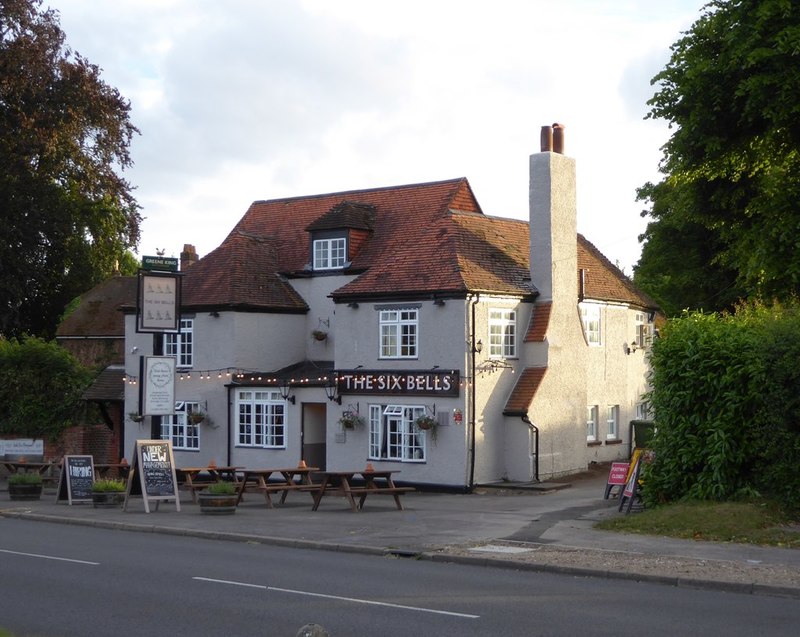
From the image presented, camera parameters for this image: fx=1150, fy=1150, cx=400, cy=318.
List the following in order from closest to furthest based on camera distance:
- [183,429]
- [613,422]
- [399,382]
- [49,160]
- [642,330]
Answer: [399,382]
[183,429]
[613,422]
[642,330]
[49,160]

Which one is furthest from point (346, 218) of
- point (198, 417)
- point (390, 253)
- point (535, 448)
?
point (535, 448)

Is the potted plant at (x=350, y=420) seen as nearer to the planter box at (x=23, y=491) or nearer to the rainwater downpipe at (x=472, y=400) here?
the rainwater downpipe at (x=472, y=400)

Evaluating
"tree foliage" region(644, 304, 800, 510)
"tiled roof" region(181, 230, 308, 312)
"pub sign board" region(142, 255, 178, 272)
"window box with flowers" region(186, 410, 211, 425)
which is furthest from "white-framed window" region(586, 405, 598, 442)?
"pub sign board" region(142, 255, 178, 272)

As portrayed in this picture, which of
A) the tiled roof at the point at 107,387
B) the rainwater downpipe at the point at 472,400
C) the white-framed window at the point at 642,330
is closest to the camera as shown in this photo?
the rainwater downpipe at the point at 472,400

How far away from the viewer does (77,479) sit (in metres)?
27.9

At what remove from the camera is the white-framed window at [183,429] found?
36688 millimetres

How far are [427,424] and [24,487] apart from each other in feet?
34.9

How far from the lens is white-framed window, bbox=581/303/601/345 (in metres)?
34.8

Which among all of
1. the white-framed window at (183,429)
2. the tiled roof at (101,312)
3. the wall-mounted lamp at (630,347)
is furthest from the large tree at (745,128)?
the tiled roof at (101,312)

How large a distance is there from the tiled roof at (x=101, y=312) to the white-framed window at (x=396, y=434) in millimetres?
15536

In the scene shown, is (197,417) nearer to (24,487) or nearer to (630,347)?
(24,487)

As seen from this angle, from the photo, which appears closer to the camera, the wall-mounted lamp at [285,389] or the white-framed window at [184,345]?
the wall-mounted lamp at [285,389]

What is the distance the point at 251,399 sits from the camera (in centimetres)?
3538

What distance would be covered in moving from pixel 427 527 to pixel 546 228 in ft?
43.0
